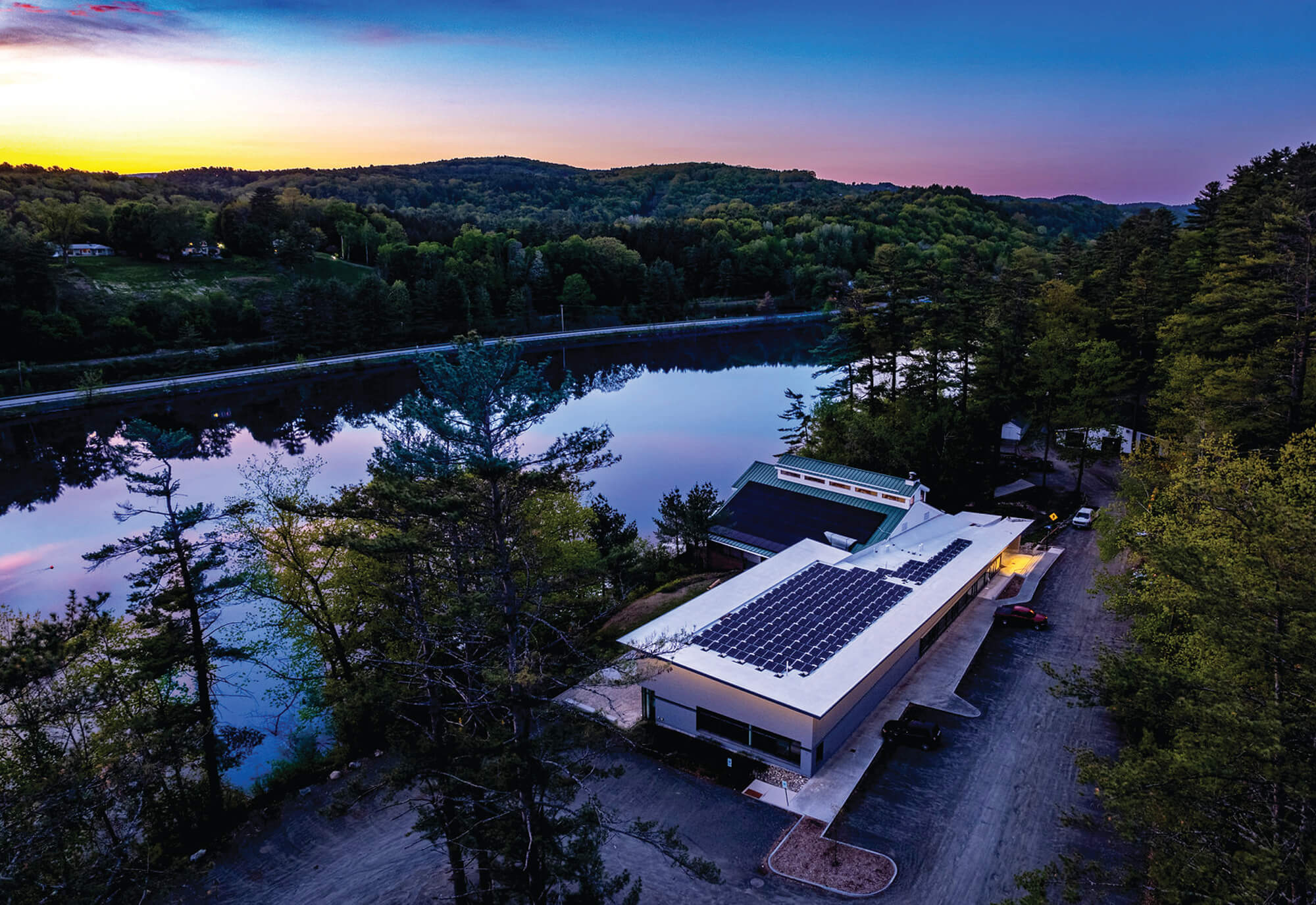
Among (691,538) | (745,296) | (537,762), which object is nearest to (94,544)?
(691,538)

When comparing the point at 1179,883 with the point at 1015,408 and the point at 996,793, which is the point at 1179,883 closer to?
the point at 996,793

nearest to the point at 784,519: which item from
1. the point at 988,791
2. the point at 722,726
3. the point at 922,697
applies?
the point at 922,697

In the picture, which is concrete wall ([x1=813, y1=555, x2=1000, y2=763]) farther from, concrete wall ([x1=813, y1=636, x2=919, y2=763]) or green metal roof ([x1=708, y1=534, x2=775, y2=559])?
green metal roof ([x1=708, y1=534, x2=775, y2=559])

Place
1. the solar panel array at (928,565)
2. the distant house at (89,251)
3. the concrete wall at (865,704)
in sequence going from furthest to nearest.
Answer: the distant house at (89,251) < the solar panel array at (928,565) < the concrete wall at (865,704)

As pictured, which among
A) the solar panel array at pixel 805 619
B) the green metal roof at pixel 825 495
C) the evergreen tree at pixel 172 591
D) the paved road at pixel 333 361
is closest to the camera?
the evergreen tree at pixel 172 591

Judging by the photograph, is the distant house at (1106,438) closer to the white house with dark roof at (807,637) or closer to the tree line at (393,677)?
the white house with dark roof at (807,637)

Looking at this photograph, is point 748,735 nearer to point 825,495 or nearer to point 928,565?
point 928,565

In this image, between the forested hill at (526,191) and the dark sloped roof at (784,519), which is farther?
the forested hill at (526,191)

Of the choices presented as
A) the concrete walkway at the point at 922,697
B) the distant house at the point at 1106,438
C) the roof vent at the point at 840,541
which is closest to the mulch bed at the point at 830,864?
the concrete walkway at the point at 922,697
